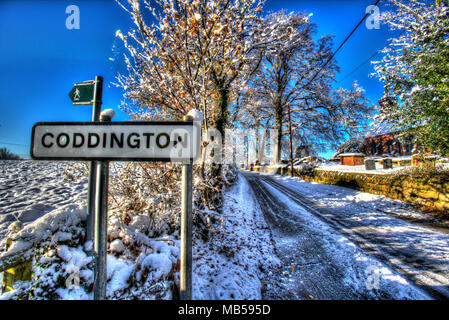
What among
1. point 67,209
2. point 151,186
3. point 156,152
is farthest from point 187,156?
point 151,186

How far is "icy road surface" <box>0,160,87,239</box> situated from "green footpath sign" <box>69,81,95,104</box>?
2.80 meters

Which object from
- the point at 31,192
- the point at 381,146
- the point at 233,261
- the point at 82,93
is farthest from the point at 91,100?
the point at 381,146

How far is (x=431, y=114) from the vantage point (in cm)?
520

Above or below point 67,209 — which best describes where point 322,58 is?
above

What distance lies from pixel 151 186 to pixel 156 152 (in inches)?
97.8

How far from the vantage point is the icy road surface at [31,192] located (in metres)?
3.87

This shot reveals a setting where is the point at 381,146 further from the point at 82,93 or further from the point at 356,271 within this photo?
the point at 82,93

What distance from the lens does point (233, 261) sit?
9.27ft

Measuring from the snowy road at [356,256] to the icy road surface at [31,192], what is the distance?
459 centimetres

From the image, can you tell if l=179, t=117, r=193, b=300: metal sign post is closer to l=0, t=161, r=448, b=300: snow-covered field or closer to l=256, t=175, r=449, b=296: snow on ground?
l=0, t=161, r=448, b=300: snow-covered field

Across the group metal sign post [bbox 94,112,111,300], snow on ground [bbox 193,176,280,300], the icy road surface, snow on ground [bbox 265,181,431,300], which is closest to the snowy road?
snow on ground [bbox 265,181,431,300]

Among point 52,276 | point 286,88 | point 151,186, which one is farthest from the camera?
point 286,88

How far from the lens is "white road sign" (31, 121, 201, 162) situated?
1107 mm

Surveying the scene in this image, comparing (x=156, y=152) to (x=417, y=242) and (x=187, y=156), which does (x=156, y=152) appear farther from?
(x=417, y=242)
